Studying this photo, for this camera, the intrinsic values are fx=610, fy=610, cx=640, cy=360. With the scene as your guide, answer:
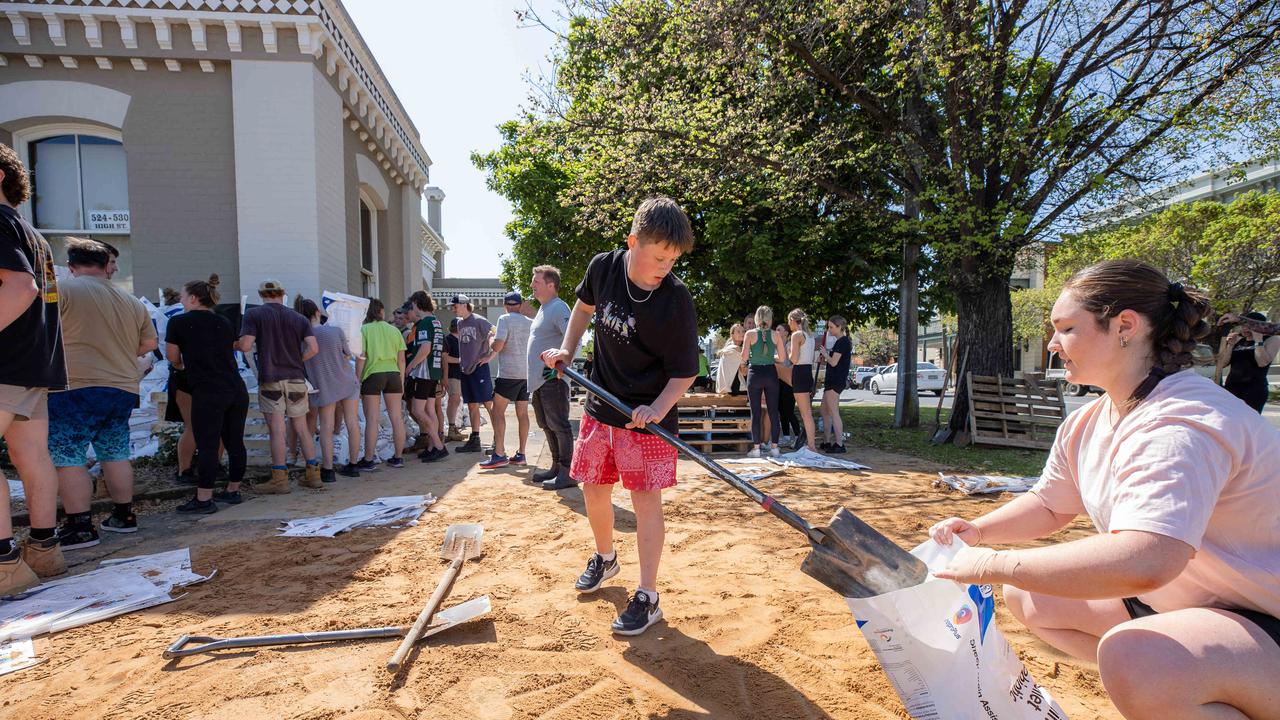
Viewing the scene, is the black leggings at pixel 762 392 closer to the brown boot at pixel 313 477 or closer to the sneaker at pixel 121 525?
the brown boot at pixel 313 477

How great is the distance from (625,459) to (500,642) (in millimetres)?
919

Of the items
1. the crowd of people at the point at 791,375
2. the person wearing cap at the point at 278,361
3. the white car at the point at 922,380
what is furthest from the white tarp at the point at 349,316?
the white car at the point at 922,380

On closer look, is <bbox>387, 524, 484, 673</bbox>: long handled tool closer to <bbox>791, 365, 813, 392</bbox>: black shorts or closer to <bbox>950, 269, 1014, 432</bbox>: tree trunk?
<bbox>791, 365, 813, 392</bbox>: black shorts

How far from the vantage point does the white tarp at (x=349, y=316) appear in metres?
6.54

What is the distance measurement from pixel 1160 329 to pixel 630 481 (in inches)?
73.9

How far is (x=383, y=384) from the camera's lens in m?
6.47

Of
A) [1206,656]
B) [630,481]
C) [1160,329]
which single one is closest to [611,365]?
[630,481]

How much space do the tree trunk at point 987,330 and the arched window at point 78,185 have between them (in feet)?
39.1

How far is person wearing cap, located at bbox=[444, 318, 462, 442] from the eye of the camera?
818 centimetres

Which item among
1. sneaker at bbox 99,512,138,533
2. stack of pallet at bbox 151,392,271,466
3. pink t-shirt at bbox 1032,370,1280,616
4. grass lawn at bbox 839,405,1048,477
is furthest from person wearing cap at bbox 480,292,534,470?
pink t-shirt at bbox 1032,370,1280,616

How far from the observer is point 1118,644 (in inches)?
56.8

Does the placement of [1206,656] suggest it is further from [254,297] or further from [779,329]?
[254,297]

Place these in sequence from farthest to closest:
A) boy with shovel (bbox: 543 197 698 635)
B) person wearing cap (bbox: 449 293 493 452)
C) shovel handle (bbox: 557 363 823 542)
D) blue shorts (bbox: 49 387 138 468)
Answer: person wearing cap (bbox: 449 293 493 452) < blue shorts (bbox: 49 387 138 468) < boy with shovel (bbox: 543 197 698 635) < shovel handle (bbox: 557 363 823 542)

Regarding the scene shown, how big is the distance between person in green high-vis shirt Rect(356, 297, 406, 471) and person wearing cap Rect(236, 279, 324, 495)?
773mm
